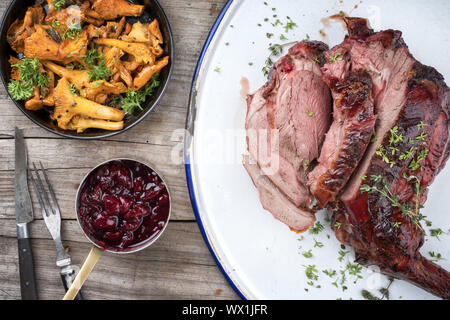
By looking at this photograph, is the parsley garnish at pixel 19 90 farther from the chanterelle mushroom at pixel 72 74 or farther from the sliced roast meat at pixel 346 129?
the sliced roast meat at pixel 346 129

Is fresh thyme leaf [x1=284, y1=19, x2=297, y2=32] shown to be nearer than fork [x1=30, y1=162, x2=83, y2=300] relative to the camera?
Yes

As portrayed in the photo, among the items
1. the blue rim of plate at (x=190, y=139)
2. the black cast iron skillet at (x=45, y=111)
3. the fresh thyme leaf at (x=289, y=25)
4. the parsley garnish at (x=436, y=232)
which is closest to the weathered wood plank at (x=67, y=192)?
the blue rim of plate at (x=190, y=139)

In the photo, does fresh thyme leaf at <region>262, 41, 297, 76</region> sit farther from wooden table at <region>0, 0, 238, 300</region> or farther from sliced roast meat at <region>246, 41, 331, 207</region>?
wooden table at <region>0, 0, 238, 300</region>

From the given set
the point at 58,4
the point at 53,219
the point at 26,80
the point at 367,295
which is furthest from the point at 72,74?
the point at 367,295

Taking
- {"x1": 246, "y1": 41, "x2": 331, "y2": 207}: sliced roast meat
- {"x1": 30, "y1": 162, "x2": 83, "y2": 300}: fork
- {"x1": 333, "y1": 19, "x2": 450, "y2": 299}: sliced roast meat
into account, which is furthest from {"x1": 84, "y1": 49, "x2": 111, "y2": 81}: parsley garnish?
{"x1": 333, "y1": 19, "x2": 450, "y2": 299}: sliced roast meat

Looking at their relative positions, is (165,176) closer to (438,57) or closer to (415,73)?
(415,73)
